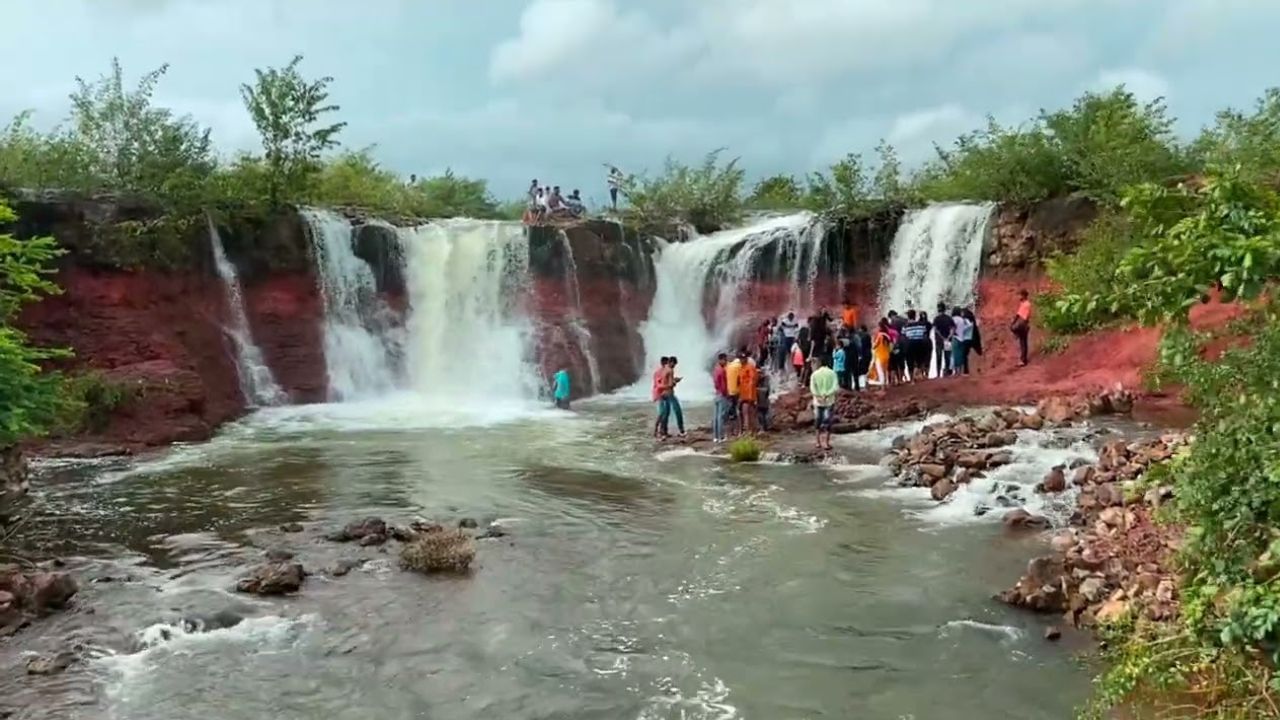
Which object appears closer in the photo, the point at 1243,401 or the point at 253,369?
the point at 1243,401

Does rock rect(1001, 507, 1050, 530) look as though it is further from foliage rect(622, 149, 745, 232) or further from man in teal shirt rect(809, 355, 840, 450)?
foliage rect(622, 149, 745, 232)

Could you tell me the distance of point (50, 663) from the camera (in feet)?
26.4

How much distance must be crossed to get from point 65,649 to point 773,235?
81.2 feet

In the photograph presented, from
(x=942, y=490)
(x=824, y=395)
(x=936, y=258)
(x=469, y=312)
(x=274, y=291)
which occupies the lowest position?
(x=942, y=490)

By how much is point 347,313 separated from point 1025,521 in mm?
20787

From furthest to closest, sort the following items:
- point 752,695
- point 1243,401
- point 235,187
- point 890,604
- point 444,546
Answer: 1. point 235,187
2. point 444,546
3. point 890,604
4. point 752,695
5. point 1243,401

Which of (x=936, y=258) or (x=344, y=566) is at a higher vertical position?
(x=936, y=258)

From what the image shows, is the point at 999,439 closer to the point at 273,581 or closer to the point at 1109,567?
the point at 1109,567

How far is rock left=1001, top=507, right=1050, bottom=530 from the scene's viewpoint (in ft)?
39.2

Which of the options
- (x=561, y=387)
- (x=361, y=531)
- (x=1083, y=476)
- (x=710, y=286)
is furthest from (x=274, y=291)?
(x=1083, y=476)

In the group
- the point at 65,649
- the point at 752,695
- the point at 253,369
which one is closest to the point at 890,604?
the point at 752,695

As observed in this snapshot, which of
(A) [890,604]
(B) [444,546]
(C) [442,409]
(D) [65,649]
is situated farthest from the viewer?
(C) [442,409]

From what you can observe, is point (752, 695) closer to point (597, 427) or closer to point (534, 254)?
point (597, 427)

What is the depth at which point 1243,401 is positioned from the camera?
565 cm
